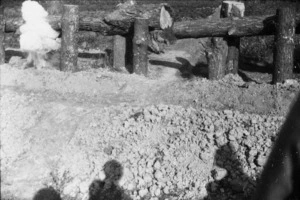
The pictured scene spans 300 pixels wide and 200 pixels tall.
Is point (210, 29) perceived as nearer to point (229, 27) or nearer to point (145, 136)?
point (229, 27)

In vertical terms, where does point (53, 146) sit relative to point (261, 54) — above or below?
below

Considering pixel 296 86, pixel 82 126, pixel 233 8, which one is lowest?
pixel 82 126

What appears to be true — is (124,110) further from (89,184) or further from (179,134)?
(89,184)

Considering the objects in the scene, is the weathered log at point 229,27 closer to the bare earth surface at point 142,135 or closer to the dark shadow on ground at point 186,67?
the bare earth surface at point 142,135

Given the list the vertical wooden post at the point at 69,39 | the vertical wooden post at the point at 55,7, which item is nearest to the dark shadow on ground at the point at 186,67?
the vertical wooden post at the point at 69,39

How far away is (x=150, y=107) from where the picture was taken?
5465 mm

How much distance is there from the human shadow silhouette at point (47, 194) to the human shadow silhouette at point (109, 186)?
38 centimetres

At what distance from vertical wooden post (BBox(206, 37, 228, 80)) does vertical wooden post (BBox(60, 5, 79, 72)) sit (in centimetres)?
231

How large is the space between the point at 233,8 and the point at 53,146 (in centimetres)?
424

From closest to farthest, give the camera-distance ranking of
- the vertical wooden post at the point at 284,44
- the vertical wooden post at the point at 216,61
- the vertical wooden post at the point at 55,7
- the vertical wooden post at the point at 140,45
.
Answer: the vertical wooden post at the point at 284,44 → the vertical wooden post at the point at 216,61 → the vertical wooden post at the point at 140,45 → the vertical wooden post at the point at 55,7

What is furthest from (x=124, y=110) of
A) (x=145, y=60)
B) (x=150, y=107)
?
(x=145, y=60)

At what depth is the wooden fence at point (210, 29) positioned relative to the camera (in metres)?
6.42

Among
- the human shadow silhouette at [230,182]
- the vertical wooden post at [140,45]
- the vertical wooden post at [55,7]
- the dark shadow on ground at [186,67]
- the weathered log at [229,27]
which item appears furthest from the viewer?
the vertical wooden post at [55,7]

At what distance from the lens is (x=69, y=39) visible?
7484 mm
